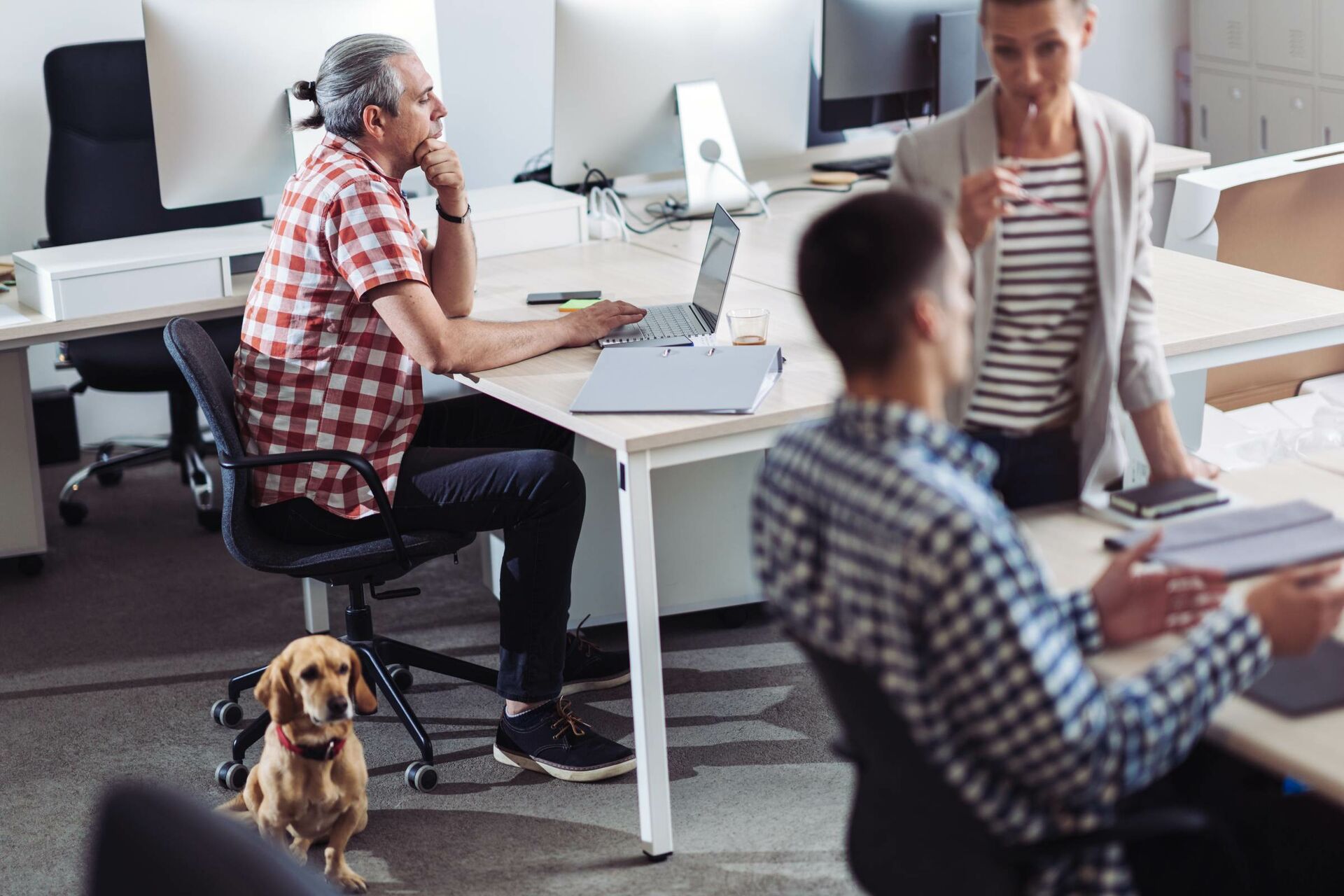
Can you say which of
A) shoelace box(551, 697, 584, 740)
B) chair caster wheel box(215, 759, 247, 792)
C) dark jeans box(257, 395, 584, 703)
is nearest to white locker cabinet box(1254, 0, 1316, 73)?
dark jeans box(257, 395, 584, 703)

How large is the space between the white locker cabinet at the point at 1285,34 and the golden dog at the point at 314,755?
11.5ft

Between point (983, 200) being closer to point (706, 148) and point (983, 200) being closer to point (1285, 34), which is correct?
→ point (706, 148)

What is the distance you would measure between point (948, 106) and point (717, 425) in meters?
1.80

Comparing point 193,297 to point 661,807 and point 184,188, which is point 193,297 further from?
point 661,807

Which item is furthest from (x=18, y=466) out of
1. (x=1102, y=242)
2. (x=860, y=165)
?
(x=1102, y=242)

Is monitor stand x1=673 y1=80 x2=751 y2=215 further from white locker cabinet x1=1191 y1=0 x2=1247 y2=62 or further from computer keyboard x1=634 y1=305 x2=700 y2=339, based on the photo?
white locker cabinet x1=1191 y1=0 x2=1247 y2=62

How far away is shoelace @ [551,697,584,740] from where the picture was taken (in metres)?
2.66

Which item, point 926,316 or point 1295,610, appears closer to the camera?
point 926,316

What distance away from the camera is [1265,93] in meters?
4.65

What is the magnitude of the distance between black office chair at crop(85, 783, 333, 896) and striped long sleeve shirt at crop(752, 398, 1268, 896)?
47cm

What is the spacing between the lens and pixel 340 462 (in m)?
2.53

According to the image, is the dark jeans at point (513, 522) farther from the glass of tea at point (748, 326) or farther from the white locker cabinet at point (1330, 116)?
the white locker cabinet at point (1330, 116)

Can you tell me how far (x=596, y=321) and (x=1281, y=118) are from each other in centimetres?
289

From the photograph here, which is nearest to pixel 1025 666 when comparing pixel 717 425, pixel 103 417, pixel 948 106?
pixel 717 425
